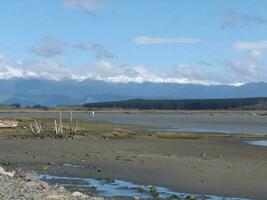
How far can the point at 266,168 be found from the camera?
28.7 meters

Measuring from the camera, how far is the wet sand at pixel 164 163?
933 inches

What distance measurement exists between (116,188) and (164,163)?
350 inches

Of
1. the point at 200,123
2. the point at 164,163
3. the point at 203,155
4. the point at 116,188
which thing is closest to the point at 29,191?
the point at 116,188

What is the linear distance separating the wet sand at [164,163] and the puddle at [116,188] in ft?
2.72

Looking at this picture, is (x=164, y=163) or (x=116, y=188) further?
(x=164, y=163)

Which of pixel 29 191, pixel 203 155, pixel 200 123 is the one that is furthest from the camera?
pixel 200 123

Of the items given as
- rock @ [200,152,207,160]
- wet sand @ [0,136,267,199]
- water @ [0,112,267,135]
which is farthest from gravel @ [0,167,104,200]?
water @ [0,112,267,135]

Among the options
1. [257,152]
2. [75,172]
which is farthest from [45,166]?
[257,152]

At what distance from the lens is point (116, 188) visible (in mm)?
22594

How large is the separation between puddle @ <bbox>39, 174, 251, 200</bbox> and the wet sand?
830 mm

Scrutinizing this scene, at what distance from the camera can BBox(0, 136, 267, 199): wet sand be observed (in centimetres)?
2369

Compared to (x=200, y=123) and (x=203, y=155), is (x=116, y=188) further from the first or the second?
(x=200, y=123)

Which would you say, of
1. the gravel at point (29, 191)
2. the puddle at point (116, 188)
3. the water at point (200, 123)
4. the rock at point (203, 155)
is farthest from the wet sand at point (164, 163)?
the water at point (200, 123)

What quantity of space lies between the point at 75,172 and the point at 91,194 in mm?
6719
